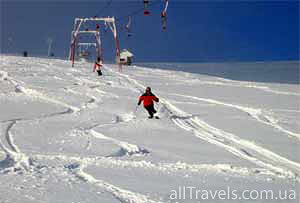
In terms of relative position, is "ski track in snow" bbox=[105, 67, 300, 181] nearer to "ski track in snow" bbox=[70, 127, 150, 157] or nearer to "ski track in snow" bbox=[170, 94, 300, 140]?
"ski track in snow" bbox=[170, 94, 300, 140]

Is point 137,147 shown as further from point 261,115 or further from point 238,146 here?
point 261,115

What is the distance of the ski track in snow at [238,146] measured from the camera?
7.77 meters

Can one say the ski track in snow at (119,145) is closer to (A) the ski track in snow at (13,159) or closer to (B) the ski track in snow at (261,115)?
(A) the ski track in snow at (13,159)

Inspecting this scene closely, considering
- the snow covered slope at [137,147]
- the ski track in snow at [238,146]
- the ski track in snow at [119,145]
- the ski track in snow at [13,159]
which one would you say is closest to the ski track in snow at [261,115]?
the snow covered slope at [137,147]

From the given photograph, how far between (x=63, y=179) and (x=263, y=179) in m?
2.98

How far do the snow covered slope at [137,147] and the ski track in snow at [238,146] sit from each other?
2cm

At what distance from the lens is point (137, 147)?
888 centimetres

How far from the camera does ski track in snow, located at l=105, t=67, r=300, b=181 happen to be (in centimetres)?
777

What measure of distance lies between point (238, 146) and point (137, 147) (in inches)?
84.4

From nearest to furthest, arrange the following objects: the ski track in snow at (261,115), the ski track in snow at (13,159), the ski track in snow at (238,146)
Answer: the ski track in snow at (13,159), the ski track in snow at (238,146), the ski track in snow at (261,115)

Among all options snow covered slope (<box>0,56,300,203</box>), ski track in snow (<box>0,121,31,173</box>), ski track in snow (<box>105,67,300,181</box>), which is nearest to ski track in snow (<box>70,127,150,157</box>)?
snow covered slope (<box>0,56,300,203</box>)

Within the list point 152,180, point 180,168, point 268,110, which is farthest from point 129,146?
point 268,110

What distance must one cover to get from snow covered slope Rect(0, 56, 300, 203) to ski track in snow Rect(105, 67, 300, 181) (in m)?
0.02

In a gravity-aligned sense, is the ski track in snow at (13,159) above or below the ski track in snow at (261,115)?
above
